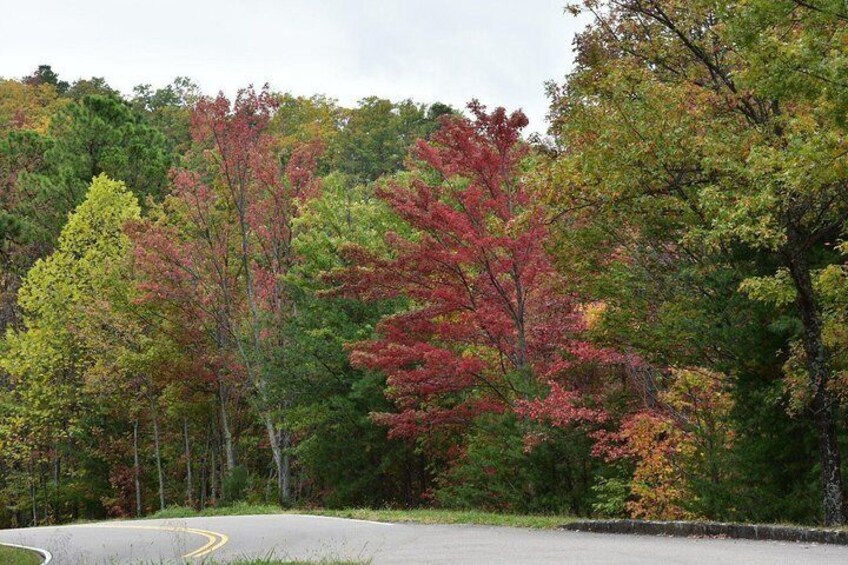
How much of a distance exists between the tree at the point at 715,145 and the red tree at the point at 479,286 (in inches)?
142

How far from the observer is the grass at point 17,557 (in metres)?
13.9

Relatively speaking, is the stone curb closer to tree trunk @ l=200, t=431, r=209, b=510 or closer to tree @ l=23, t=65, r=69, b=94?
tree trunk @ l=200, t=431, r=209, b=510

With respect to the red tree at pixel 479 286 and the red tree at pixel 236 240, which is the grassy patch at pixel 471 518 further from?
the red tree at pixel 236 240

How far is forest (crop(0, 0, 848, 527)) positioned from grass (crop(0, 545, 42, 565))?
25.6ft

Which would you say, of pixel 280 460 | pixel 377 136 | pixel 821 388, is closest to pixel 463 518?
pixel 821 388

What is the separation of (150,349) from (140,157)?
1341 cm

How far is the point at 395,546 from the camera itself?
11688 millimetres

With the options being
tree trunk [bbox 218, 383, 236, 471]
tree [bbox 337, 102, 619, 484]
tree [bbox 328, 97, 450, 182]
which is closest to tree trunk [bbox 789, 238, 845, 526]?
tree [bbox 337, 102, 619, 484]

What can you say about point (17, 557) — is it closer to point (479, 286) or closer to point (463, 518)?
point (463, 518)

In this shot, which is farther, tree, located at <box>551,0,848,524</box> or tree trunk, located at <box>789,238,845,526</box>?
tree trunk, located at <box>789,238,845,526</box>

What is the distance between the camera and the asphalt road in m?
8.88

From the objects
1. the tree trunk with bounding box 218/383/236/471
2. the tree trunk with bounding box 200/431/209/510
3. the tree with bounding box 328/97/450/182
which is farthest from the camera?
the tree with bounding box 328/97/450/182

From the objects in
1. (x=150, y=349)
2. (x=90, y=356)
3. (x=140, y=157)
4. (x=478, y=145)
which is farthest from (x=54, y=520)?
(x=478, y=145)

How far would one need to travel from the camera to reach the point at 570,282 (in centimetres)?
1638
